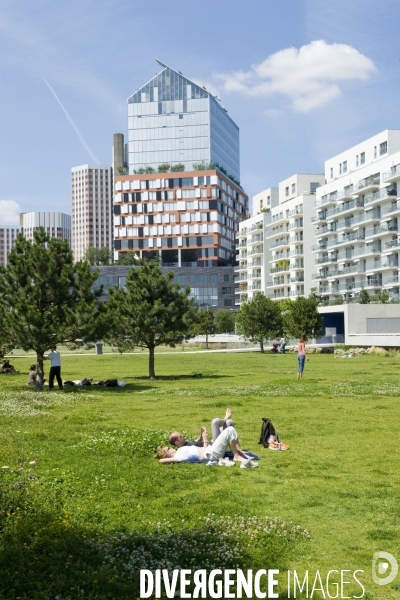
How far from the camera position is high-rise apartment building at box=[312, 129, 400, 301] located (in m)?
97.0

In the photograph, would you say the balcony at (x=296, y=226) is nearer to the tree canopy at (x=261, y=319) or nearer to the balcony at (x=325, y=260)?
the balcony at (x=325, y=260)

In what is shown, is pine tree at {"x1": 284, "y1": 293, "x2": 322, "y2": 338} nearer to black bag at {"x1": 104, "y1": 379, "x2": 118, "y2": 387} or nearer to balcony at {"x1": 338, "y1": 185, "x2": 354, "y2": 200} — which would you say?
balcony at {"x1": 338, "y1": 185, "x2": 354, "y2": 200}

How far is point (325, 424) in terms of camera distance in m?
20.1

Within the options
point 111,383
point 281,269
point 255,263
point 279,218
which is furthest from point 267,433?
point 255,263

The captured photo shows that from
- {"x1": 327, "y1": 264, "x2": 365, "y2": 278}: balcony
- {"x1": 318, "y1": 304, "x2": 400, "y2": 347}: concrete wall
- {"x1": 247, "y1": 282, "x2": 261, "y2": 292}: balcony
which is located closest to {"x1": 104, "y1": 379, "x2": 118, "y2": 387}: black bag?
{"x1": 318, "y1": 304, "x2": 400, "y2": 347}: concrete wall

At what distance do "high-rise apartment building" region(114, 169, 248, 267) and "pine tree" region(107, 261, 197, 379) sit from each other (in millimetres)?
126790

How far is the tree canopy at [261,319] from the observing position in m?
83.6

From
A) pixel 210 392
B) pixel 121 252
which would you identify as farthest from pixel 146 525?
pixel 121 252

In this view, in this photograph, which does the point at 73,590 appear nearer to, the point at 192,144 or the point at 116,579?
the point at 116,579

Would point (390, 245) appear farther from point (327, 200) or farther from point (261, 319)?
point (261, 319)

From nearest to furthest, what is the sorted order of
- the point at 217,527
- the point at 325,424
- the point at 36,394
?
the point at 217,527 < the point at 325,424 < the point at 36,394

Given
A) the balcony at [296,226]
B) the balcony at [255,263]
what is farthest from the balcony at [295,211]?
the balcony at [255,263]

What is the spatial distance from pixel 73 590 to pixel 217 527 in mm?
2764

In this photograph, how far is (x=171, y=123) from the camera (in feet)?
580
